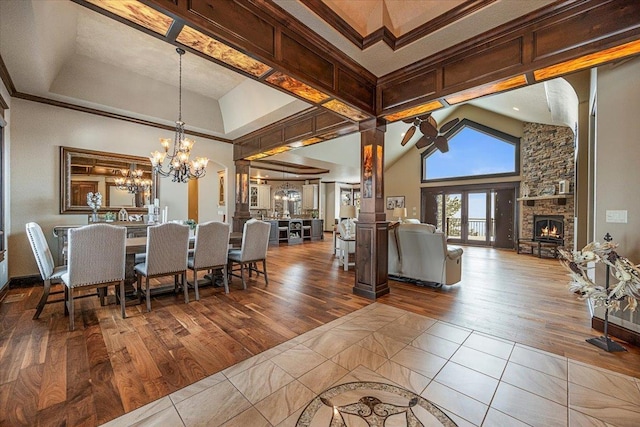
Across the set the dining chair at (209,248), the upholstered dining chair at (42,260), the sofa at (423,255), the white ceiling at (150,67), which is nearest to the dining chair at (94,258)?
the upholstered dining chair at (42,260)

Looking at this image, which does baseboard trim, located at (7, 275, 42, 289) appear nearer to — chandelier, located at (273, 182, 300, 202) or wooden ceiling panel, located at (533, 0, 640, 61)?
wooden ceiling panel, located at (533, 0, 640, 61)

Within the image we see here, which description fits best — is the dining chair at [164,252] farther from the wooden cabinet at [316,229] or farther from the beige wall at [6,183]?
the wooden cabinet at [316,229]

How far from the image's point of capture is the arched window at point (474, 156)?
28.6 feet

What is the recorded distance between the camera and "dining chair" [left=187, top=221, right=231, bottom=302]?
139 inches

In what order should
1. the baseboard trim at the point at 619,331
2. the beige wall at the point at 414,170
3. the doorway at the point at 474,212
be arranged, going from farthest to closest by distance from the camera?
the beige wall at the point at 414,170 → the doorway at the point at 474,212 → the baseboard trim at the point at 619,331

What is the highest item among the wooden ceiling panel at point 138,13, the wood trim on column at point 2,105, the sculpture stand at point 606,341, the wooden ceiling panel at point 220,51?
the wood trim on column at point 2,105

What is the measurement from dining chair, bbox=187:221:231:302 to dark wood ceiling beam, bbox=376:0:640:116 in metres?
2.91

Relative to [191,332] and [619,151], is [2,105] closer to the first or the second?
[191,332]

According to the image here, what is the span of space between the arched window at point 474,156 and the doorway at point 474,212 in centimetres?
51

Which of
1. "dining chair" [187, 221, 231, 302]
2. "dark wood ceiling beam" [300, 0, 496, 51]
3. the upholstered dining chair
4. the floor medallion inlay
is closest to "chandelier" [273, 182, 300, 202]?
"dining chair" [187, 221, 231, 302]

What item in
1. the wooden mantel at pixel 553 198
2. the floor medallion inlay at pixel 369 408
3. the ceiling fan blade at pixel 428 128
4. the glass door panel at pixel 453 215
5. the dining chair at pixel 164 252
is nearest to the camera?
the floor medallion inlay at pixel 369 408

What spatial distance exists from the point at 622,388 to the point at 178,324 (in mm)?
3763

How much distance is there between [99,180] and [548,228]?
36.4 feet

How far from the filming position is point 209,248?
3641mm
